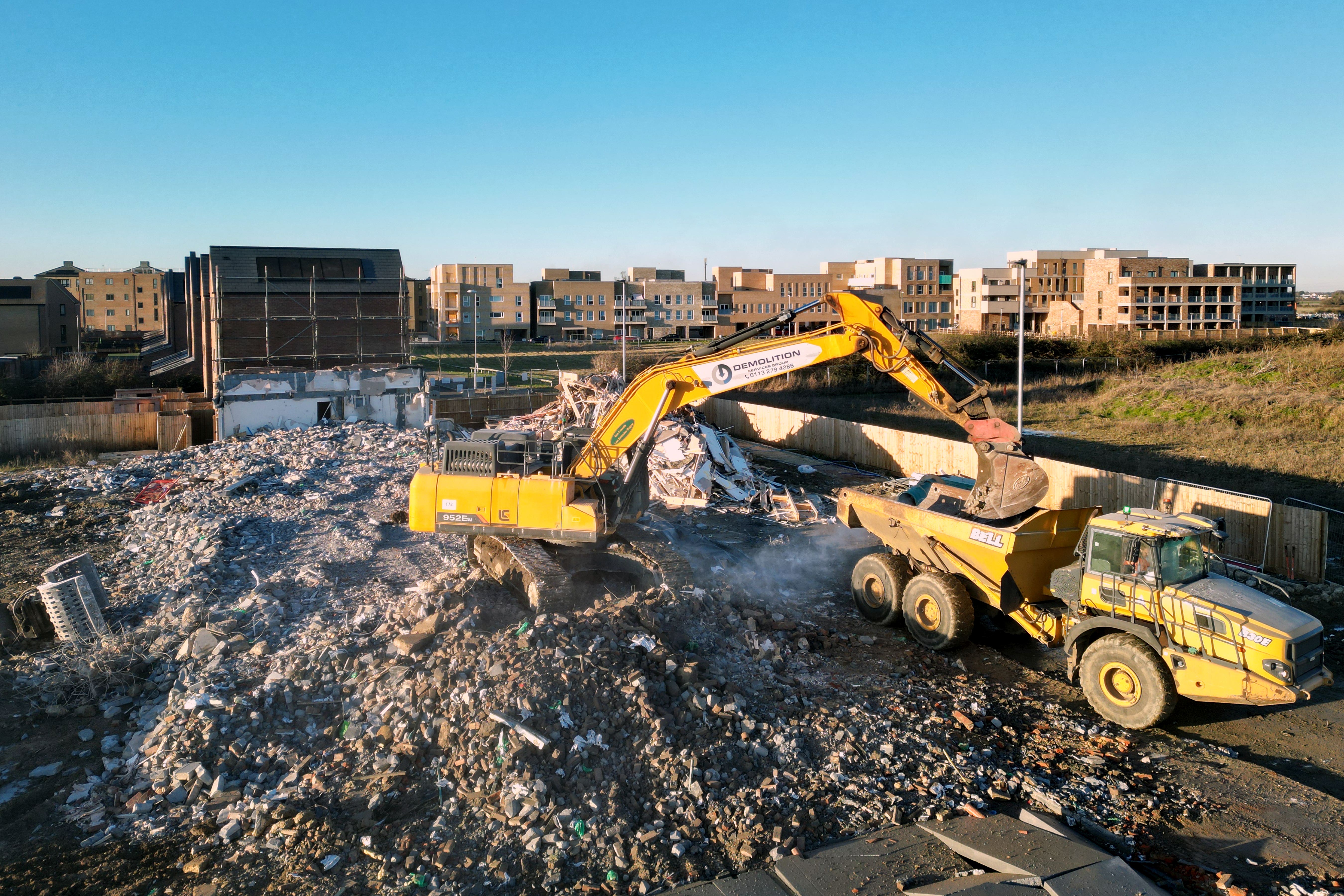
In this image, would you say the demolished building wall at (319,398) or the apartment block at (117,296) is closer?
the demolished building wall at (319,398)

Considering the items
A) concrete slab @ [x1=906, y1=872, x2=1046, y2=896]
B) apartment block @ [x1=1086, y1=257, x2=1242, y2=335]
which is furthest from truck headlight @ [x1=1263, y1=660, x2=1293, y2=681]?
apartment block @ [x1=1086, y1=257, x2=1242, y2=335]

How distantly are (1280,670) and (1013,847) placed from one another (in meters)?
3.42

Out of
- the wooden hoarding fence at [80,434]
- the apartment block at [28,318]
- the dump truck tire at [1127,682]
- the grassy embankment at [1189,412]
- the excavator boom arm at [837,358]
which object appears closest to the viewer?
the dump truck tire at [1127,682]

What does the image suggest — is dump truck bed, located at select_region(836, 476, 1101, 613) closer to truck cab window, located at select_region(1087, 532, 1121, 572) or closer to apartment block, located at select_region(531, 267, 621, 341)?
truck cab window, located at select_region(1087, 532, 1121, 572)

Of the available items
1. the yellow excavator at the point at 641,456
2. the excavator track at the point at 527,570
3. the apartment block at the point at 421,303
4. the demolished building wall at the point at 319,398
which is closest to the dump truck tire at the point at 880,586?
the yellow excavator at the point at 641,456

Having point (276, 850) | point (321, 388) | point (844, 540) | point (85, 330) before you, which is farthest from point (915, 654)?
point (85, 330)

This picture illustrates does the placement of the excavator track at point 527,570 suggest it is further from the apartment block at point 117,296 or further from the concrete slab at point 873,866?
the apartment block at point 117,296

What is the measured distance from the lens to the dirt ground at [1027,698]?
7.38 m

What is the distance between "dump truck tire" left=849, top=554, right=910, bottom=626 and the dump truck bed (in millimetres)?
260

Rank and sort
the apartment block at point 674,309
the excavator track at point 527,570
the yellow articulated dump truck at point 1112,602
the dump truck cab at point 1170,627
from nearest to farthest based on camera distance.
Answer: the dump truck cab at point 1170,627 → the yellow articulated dump truck at point 1112,602 → the excavator track at point 527,570 → the apartment block at point 674,309

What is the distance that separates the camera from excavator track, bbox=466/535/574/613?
11523 millimetres

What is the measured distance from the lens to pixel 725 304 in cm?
9575

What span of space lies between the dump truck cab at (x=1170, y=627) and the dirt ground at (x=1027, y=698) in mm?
561

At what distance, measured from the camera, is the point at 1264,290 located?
85.5 m
